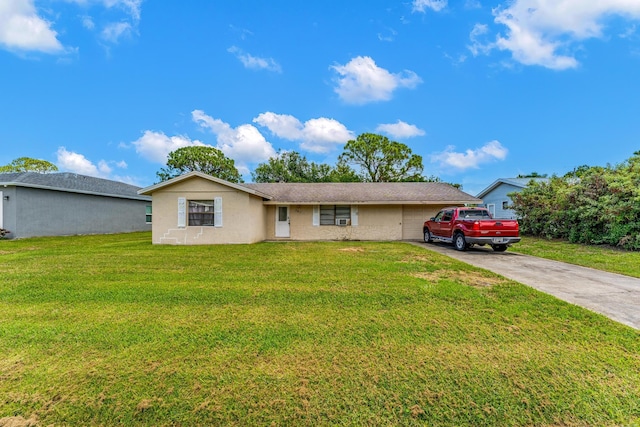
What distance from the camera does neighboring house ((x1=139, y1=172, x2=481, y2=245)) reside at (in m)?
12.7

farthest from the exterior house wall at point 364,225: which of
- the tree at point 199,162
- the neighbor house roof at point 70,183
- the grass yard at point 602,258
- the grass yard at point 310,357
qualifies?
the tree at point 199,162

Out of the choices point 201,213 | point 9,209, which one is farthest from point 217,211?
point 9,209

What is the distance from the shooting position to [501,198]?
22.2 meters

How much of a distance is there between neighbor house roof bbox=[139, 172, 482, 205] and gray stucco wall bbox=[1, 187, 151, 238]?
28.4 ft

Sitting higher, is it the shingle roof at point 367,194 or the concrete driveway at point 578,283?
the shingle roof at point 367,194

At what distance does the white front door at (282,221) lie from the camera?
15.1 metres

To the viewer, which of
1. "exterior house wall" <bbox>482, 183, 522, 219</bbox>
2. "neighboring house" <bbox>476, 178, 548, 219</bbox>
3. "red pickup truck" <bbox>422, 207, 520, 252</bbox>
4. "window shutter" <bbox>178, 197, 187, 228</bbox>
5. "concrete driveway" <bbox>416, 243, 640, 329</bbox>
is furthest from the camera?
"exterior house wall" <bbox>482, 183, 522, 219</bbox>

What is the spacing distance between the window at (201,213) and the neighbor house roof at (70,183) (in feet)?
27.5

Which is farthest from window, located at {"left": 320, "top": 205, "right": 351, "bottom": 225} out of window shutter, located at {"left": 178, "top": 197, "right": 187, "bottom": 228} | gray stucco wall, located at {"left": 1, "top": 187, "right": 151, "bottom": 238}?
gray stucco wall, located at {"left": 1, "top": 187, "right": 151, "bottom": 238}

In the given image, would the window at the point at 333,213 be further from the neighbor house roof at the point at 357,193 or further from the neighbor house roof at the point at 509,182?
the neighbor house roof at the point at 509,182

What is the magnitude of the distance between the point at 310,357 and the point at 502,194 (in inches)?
951

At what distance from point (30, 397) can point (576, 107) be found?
20237 millimetres

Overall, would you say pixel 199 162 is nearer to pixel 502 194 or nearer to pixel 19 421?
pixel 502 194

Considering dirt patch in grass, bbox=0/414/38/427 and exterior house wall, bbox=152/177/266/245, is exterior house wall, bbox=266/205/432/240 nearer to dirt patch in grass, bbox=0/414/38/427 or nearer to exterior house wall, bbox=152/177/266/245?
exterior house wall, bbox=152/177/266/245
